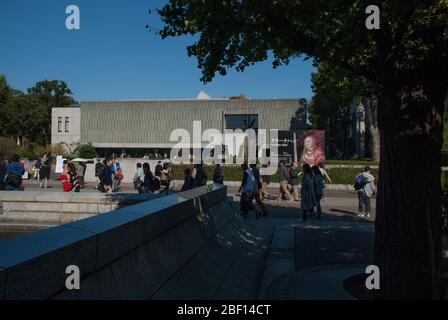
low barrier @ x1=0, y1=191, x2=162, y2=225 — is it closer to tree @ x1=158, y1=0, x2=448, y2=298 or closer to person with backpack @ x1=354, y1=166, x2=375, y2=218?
Answer: tree @ x1=158, y1=0, x2=448, y2=298

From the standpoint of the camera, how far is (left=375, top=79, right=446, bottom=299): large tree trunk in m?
4.80

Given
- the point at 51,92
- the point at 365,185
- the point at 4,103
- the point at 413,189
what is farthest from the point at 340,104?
the point at 51,92

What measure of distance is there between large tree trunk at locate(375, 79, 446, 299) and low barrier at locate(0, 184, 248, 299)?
2.38 meters

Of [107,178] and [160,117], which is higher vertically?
[160,117]

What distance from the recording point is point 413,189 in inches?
189

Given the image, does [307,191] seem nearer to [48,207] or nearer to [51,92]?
[48,207]

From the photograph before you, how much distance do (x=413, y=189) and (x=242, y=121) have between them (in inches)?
1878

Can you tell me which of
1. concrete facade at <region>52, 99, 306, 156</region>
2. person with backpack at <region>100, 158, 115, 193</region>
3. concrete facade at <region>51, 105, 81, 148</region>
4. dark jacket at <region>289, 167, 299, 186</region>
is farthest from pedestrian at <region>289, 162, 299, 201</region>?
concrete facade at <region>51, 105, 81, 148</region>

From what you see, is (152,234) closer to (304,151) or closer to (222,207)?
(222,207)

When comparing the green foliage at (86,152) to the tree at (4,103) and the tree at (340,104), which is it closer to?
the tree at (4,103)

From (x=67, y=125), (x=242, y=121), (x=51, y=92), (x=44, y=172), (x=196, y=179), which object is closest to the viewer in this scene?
(x=196, y=179)

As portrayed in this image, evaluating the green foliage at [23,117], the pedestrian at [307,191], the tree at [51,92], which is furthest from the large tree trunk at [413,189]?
the tree at [51,92]
